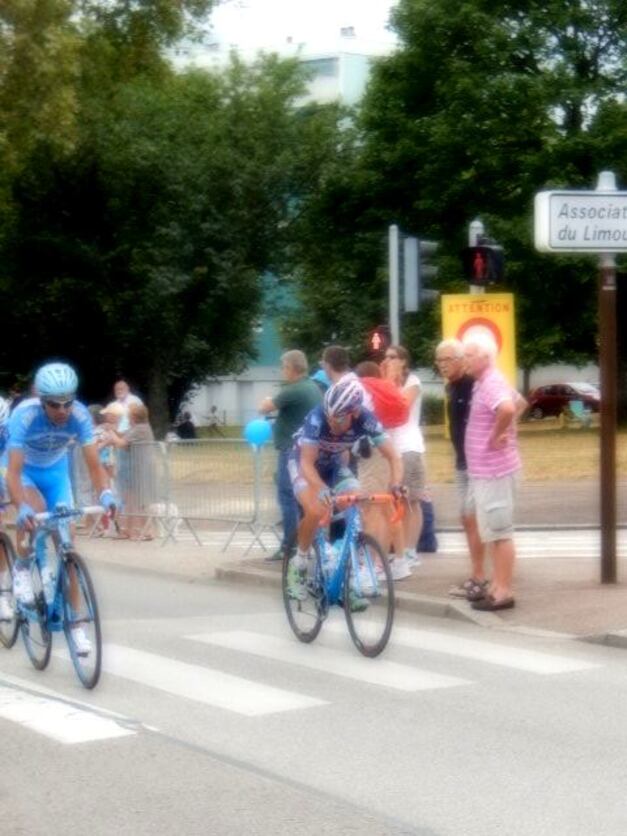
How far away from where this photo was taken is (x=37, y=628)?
35.8 feet

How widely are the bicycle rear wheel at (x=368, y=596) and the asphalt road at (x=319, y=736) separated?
155 mm

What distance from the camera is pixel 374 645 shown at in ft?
Answer: 36.3

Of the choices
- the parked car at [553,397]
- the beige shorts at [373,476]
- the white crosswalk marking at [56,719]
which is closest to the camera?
the white crosswalk marking at [56,719]

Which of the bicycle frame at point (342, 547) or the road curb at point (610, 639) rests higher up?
the bicycle frame at point (342, 547)

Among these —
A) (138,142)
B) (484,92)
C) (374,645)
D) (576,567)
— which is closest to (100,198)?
(138,142)

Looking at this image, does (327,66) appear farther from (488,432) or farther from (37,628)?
(37,628)

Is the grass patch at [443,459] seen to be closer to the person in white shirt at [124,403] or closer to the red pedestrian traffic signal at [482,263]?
the person in white shirt at [124,403]

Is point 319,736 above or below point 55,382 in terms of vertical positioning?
below

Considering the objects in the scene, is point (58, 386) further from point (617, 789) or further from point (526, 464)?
point (526, 464)

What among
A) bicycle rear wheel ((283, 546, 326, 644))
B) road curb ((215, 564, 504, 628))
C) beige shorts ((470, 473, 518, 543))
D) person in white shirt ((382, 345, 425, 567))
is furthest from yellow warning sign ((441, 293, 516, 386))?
bicycle rear wheel ((283, 546, 326, 644))

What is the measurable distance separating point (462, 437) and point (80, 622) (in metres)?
4.49

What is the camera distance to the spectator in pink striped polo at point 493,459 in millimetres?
12492

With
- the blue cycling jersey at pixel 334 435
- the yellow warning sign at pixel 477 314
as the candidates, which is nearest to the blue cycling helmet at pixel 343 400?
the blue cycling jersey at pixel 334 435

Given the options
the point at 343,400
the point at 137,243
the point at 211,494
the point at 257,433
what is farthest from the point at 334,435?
the point at 137,243
